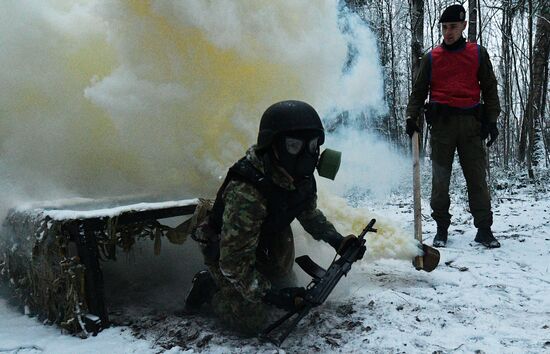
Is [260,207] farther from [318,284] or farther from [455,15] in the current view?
[455,15]

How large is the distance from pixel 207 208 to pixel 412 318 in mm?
1551

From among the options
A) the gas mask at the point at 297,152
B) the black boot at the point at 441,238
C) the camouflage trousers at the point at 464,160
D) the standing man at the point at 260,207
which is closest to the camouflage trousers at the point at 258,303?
the standing man at the point at 260,207

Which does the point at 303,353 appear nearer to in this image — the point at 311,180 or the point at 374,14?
the point at 311,180

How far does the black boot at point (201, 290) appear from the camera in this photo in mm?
3012

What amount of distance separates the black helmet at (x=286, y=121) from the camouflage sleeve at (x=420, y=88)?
2.02 m

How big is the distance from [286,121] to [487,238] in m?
2.63

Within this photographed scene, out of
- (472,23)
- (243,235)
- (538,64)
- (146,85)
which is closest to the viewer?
(243,235)

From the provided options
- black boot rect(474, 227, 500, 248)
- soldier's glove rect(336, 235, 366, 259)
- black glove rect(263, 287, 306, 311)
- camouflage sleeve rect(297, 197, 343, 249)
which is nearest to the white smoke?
camouflage sleeve rect(297, 197, 343, 249)

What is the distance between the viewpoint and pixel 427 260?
10.7 ft

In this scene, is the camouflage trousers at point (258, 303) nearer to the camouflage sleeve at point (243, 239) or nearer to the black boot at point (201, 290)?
the black boot at point (201, 290)

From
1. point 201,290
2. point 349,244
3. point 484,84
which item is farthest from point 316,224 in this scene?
point 484,84

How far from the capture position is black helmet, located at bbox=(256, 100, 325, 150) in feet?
8.02

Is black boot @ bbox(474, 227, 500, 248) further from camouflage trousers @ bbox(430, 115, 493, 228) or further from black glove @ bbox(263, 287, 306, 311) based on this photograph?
black glove @ bbox(263, 287, 306, 311)

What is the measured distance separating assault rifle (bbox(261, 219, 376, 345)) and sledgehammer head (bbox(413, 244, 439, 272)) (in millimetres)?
739
